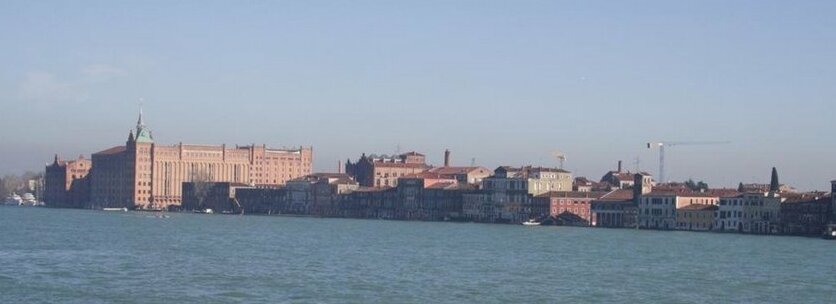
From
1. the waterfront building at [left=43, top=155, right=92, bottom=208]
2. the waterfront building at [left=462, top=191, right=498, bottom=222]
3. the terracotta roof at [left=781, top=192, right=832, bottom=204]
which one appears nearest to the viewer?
the terracotta roof at [left=781, top=192, right=832, bottom=204]

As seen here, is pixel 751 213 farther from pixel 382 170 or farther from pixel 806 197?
pixel 382 170

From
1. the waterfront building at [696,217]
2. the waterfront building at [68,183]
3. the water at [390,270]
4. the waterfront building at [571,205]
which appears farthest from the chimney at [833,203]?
the waterfront building at [68,183]

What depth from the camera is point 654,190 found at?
9725cm

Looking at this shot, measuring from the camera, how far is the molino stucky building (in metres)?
140

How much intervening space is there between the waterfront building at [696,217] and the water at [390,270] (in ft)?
77.5

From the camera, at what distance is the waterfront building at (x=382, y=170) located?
129 m

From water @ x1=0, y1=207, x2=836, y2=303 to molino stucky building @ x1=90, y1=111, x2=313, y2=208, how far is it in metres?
73.2

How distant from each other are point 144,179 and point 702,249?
86.4 meters

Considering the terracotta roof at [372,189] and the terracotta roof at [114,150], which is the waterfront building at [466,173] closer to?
the terracotta roof at [372,189]

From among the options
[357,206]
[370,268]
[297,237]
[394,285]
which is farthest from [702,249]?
[357,206]

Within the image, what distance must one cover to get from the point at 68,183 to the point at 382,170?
1557 inches

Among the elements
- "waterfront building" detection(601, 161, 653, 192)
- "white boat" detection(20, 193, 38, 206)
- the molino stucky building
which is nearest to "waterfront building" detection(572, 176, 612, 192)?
"waterfront building" detection(601, 161, 653, 192)

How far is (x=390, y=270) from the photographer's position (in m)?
42.3

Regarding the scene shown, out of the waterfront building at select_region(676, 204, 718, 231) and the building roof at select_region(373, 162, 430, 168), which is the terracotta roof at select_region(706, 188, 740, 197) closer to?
the waterfront building at select_region(676, 204, 718, 231)
